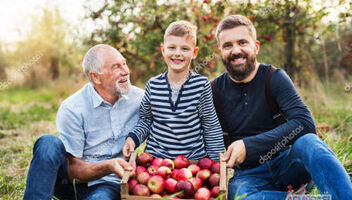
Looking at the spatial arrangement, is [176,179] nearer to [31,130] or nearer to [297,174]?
[297,174]

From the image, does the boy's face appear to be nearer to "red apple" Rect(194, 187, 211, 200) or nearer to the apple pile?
the apple pile

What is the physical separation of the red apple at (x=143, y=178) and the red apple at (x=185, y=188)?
267 millimetres

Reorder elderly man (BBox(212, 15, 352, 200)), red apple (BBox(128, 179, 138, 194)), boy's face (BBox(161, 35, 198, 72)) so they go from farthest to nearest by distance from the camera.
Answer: boy's face (BBox(161, 35, 198, 72)) < elderly man (BBox(212, 15, 352, 200)) < red apple (BBox(128, 179, 138, 194))

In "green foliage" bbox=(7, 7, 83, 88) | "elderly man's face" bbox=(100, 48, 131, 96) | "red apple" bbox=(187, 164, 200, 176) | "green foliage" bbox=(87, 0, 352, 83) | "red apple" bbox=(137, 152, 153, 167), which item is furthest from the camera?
"green foliage" bbox=(7, 7, 83, 88)

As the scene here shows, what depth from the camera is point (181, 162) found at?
264cm

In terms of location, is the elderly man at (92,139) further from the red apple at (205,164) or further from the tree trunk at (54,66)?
the tree trunk at (54,66)

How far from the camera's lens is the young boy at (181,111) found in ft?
9.45

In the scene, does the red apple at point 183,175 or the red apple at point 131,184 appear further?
the red apple at point 183,175

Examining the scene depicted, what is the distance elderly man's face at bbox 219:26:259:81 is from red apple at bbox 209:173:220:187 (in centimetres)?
97

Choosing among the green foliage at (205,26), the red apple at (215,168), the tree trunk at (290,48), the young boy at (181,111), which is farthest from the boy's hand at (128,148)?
the tree trunk at (290,48)

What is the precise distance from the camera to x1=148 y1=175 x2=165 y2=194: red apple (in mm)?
2354

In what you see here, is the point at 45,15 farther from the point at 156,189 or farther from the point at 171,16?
the point at 156,189

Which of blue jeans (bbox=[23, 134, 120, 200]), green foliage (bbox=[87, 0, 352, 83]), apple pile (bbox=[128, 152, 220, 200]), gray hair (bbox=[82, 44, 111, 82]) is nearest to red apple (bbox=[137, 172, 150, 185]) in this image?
apple pile (bbox=[128, 152, 220, 200])

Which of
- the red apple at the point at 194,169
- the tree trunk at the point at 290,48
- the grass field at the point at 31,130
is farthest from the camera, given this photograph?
the tree trunk at the point at 290,48
